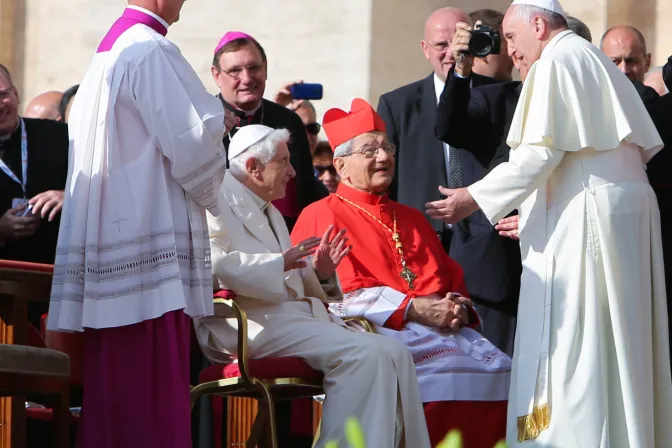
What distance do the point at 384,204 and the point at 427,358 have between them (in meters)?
0.95

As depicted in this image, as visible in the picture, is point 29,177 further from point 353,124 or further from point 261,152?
point 353,124

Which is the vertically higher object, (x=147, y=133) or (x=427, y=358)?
(x=147, y=133)

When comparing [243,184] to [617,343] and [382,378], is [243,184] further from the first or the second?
[617,343]

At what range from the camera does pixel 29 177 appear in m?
6.94

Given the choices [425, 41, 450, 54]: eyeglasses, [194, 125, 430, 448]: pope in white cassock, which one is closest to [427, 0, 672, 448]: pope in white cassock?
[194, 125, 430, 448]: pope in white cassock

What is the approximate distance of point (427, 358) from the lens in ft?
22.8

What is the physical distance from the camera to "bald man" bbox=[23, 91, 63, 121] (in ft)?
28.1

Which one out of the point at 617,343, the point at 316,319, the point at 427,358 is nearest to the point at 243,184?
the point at 316,319

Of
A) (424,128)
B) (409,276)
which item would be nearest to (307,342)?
(409,276)

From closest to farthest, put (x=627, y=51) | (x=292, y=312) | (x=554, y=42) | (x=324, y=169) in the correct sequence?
1. (x=292, y=312)
2. (x=554, y=42)
3. (x=627, y=51)
4. (x=324, y=169)

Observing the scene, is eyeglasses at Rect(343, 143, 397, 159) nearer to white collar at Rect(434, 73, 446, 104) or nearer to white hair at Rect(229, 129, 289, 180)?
white hair at Rect(229, 129, 289, 180)

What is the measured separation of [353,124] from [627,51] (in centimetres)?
197

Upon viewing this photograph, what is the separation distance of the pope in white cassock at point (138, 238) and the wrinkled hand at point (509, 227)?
1679mm

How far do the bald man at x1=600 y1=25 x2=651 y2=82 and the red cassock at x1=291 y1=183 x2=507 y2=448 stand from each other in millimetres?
1688
